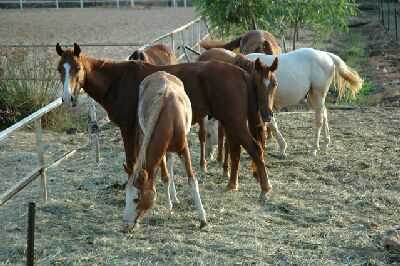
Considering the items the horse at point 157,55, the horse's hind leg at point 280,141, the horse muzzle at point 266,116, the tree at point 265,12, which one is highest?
the tree at point 265,12

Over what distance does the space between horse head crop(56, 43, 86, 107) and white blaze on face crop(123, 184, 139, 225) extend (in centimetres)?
149

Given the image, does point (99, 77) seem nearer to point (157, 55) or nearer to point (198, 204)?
point (198, 204)

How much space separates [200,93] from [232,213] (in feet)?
4.18

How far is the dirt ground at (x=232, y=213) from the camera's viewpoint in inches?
213

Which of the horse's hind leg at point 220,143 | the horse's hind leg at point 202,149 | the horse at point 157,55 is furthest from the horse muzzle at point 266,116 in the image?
the horse at point 157,55

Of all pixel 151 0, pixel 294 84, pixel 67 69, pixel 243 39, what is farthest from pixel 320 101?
pixel 151 0

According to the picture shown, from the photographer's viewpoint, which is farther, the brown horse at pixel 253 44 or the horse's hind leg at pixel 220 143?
the brown horse at pixel 253 44

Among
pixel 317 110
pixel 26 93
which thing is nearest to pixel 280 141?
pixel 317 110

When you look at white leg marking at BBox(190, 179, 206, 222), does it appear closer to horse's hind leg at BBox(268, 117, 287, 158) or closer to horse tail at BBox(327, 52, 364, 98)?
horse's hind leg at BBox(268, 117, 287, 158)

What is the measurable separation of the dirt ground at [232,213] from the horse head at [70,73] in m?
1.08

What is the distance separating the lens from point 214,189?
740 cm

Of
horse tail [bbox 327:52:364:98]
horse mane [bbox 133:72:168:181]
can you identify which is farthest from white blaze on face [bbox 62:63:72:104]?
horse tail [bbox 327:52:364:98]

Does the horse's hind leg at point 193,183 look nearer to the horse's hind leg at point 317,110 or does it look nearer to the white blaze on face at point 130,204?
the white blaze on face at point 130,204

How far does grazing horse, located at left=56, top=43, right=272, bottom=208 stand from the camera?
684cm
